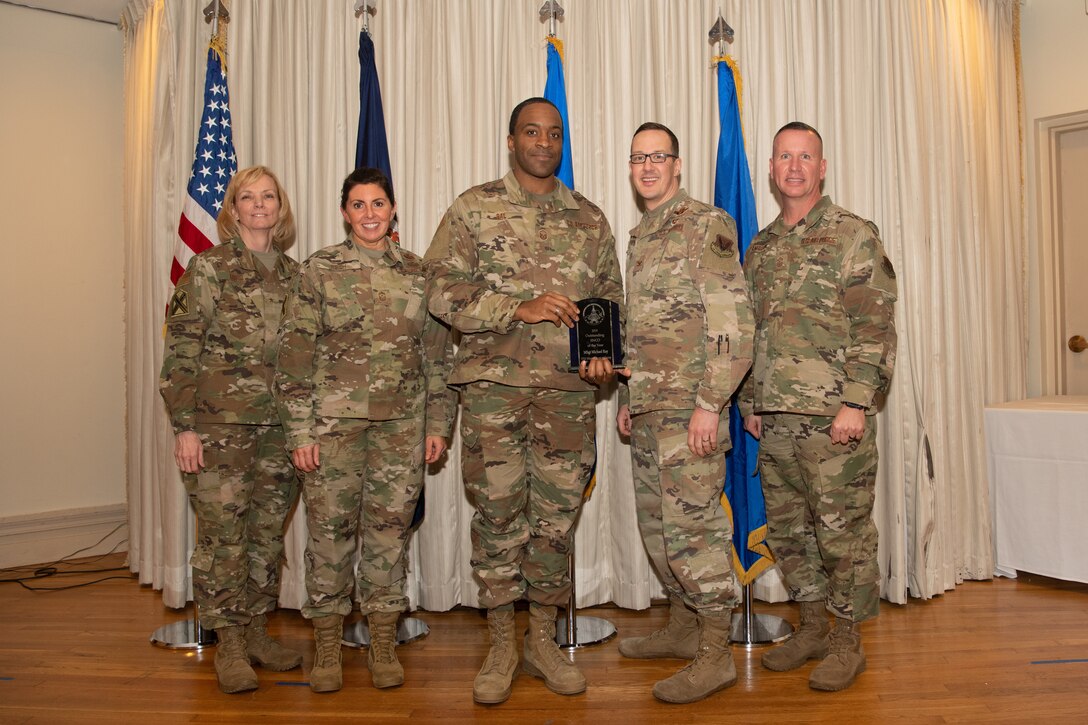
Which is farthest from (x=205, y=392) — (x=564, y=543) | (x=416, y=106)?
(x=416, y=106)

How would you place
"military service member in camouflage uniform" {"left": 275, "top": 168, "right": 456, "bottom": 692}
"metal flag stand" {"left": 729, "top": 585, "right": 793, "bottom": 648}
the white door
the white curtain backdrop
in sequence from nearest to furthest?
1. "military service member in camouflage uniform" {"left": 275, "top": 168, "right": 456, "bottom": 692}
2. "metal flag stand" {"left": 729, "top": 585, "right": 793, "bottom": 648}
3. the white curtain backdrop
4. the white door

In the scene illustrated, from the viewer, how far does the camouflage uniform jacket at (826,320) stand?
9.21ft

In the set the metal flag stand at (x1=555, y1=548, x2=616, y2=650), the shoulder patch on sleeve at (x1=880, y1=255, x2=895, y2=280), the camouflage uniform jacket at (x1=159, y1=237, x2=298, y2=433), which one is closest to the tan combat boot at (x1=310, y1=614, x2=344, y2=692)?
the camouflage uniform jacket at (x1=159, y1=237, x2=298, y2=433)

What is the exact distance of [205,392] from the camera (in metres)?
2.99

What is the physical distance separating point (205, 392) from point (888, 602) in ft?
10.2

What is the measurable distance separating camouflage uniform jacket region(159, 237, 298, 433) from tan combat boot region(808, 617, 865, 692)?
214 cm

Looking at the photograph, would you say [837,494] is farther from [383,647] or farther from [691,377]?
[383,647]

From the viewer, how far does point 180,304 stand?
117 inches

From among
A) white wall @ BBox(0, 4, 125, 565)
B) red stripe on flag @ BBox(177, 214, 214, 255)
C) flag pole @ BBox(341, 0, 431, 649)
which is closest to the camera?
flag pole @ BBox(341, 0, 431, 649)

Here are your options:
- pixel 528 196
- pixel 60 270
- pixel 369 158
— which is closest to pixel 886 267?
pixel 528 196

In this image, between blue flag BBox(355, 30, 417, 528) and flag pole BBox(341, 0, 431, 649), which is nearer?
flag pole BBox(341, 0, 431, 649)

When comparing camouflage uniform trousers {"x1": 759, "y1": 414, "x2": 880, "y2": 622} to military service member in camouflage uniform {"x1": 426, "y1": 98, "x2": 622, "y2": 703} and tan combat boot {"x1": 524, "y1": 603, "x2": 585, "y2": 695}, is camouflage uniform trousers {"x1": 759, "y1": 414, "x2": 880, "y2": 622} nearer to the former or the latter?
military service member in camouflage uniform {"x1": 426, "y1": 98, "x2": 622, "y2": 703}

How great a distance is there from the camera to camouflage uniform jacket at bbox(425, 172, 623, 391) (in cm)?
278

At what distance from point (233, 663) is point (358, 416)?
101 centimetres
